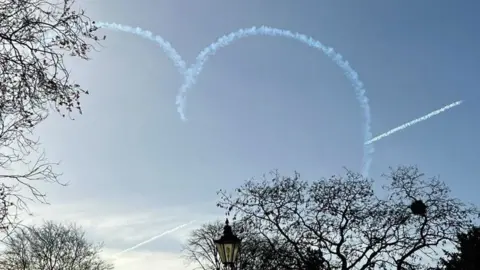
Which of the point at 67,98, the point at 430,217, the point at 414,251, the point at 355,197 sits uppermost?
the point at 355,197

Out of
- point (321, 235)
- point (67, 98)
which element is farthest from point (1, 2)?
point (321, 235)

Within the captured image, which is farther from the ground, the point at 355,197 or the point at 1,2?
the point at 355,197

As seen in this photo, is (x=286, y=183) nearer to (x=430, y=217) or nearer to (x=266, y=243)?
(x=266, y=243)

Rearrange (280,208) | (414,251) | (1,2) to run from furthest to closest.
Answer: (280,208)
(414,251)
(1,2)

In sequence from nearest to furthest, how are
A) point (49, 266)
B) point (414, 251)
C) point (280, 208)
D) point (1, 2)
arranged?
point (1, 2) < point (414, 251) < point (280, 208) < point (49, 266)

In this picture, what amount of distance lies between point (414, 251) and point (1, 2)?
795 inches

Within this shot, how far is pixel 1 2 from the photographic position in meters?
7.21

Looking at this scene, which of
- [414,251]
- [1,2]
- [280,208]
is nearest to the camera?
[1,2]

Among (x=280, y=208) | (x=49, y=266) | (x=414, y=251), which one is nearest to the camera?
(x=414, y=251)

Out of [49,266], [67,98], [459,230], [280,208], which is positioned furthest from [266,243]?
[49,266]

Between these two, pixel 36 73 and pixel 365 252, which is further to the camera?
pixel 365 252

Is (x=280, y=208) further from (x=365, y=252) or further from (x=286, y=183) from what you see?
(x=365, y=252)

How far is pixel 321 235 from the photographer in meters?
24.0

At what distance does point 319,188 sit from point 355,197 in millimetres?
1698
